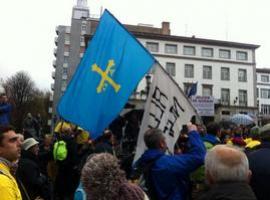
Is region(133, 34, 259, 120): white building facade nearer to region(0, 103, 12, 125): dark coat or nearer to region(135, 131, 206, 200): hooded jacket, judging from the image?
region(0, 103, 12, 125): dark coat

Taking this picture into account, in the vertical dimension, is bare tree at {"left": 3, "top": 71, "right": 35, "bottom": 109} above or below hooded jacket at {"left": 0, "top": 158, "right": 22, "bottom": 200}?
above

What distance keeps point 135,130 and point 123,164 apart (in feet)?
5.61

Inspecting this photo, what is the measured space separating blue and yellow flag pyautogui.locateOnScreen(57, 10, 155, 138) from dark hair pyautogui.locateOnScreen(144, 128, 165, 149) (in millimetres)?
582

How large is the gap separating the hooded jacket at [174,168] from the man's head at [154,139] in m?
0.05

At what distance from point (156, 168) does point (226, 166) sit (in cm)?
156

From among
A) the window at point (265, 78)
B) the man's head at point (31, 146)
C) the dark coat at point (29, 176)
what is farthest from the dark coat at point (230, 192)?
the window at point (265, 78)

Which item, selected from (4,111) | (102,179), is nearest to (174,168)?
(102,179)

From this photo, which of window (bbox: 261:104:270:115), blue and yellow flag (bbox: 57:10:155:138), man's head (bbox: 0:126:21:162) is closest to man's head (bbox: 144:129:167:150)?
blue and yellow flag (bbox: 57:10:155:138)

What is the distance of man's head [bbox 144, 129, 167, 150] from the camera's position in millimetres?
4566

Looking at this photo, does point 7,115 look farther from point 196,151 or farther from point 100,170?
point 100,170

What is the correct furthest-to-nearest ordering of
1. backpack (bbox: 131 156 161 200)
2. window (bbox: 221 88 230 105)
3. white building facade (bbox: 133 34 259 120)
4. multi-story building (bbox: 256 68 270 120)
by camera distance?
multi-story building (bbox: 256 68 270 120) → window (bbox: 221 88 230 105) → white building facade (bbox: 133 34 259 120) → backpack (bbox: 131 156 161 200)

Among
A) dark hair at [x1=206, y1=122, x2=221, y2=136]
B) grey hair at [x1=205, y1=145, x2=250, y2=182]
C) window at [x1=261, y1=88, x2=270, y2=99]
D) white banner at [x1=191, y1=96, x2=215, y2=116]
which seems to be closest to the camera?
grey hair at [x1=205, y1=145, x2=250, y2=182]

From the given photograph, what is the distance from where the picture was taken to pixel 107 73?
5.14 meters

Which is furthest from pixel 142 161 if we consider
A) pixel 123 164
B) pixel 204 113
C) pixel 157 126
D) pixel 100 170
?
pixel 204 113
